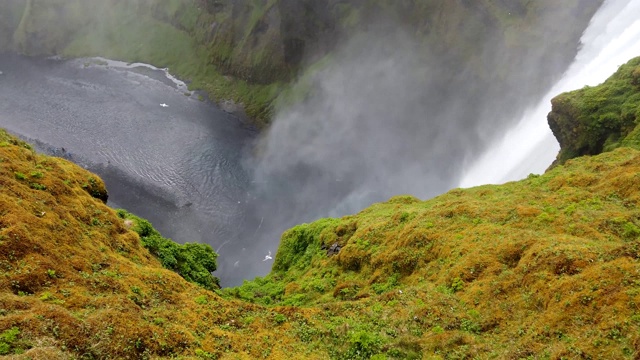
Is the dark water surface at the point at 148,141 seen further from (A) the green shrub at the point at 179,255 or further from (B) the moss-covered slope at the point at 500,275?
(B) the moss-covered slope at the point at 500,275

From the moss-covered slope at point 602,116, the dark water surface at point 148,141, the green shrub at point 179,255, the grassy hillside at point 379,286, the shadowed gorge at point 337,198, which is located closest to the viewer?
the grassy hillside at point 379,286

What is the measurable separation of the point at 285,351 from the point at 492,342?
468 inches

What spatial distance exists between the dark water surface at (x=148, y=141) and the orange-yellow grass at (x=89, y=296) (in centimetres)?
5941

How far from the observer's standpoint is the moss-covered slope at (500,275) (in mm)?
21234

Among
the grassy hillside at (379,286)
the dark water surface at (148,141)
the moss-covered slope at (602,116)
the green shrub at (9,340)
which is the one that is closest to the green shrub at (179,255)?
the grassy hillside at (379,286)

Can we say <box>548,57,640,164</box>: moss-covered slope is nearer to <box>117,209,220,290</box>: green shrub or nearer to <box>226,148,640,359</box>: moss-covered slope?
<box>226,148,640,359</box>: moss-covered slope

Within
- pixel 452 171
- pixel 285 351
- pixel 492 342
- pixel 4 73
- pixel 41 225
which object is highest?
pixel 4 73

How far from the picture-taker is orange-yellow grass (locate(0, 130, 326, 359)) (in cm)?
1969

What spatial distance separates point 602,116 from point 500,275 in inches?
1312

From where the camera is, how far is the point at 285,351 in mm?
24344

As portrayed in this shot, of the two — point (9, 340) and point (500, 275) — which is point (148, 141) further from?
point (500, 275)

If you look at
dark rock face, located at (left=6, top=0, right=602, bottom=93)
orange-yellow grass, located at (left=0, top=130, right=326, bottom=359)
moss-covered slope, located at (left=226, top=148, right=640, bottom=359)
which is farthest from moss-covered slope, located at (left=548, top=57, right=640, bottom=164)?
dark rock face, located at (left=6, top=0, right=602, bottom=93)

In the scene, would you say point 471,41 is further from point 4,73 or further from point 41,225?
point 4,73

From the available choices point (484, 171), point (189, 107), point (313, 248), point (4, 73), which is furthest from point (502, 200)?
point (4, 73)
